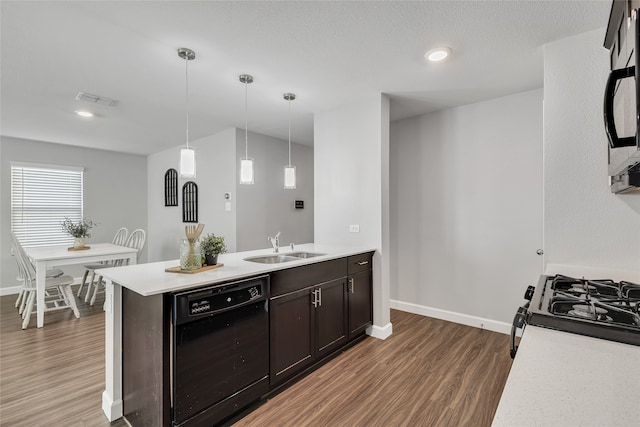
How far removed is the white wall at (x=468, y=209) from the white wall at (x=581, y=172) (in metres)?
0.98

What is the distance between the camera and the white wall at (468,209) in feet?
9.98

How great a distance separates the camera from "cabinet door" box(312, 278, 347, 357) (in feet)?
8.20

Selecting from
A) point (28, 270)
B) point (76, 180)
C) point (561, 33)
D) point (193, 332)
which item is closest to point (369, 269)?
point (193, 332)

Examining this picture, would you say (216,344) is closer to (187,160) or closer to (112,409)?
(112,409)

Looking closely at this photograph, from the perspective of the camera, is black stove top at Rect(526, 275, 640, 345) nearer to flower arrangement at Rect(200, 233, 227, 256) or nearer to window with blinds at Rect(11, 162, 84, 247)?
flower arrangement at Rect(200, 233, 227, 256)

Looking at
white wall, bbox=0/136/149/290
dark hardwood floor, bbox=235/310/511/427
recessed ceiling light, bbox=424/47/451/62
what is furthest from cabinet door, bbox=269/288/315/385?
white wall, bbox=0/136/149/290

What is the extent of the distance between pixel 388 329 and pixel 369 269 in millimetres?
663

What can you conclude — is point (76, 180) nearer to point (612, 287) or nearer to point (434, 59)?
point (434, 59)

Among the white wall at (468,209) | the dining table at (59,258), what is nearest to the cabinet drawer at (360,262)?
the white wall at (468,209)

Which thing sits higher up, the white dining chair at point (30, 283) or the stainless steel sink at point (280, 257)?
the stainless steel sink at point (280, 257)

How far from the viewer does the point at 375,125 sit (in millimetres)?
3143

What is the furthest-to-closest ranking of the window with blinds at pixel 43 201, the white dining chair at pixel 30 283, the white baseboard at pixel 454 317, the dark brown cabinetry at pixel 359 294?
the window with blinds at pixel 43 201 → the white dining chair at pixel 30 283 → the white baseboard at pixel 454 317 → the dark brown cabinetry at pixel 359 294

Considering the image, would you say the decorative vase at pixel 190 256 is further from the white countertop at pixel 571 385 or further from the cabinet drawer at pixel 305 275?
the white countertop at pixel 571 385

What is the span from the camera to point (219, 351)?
5.79 ft
